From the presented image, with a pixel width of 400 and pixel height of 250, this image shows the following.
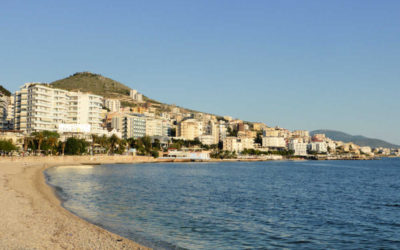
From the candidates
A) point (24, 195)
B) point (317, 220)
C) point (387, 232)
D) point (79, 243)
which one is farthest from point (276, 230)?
point (24, 195)

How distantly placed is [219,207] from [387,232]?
1214cm

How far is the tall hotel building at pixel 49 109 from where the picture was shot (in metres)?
126

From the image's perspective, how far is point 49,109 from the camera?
130875mm

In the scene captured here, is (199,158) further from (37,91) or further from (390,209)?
(390,209)

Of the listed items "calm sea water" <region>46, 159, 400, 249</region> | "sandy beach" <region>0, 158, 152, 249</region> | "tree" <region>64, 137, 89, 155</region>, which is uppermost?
"tree" <region>64, 137, 89, 155</region>

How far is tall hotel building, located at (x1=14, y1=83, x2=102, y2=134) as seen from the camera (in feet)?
413

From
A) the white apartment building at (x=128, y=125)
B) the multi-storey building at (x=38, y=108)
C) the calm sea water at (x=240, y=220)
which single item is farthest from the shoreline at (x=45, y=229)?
the white apartment building at (x=128, y=125)

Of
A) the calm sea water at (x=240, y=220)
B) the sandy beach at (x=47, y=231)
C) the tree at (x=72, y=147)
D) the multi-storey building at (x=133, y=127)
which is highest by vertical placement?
the multi-storey building at (x=133, y=127)

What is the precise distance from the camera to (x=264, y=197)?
37.2 m

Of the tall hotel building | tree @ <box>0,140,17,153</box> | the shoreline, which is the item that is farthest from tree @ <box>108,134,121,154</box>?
the shoreline

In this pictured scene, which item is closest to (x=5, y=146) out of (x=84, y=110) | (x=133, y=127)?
(x=84, y=110)

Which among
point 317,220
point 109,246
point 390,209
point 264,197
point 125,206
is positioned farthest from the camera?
point 264,197

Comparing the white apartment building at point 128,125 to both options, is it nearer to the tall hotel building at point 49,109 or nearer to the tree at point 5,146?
the tall hotel building at point 49,109

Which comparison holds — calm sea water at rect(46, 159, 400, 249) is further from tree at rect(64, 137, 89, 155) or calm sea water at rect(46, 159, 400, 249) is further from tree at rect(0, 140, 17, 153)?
tree at rect(64, 137, 89, 155)
